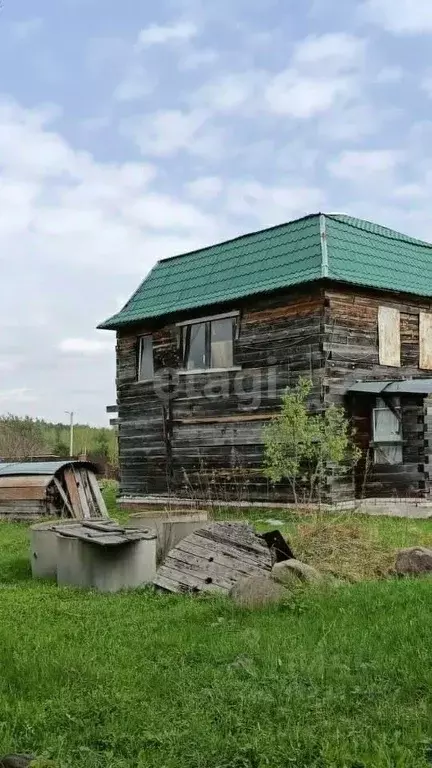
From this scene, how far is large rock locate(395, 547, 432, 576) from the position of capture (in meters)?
9.63

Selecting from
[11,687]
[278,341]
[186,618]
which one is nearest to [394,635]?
[186,618]

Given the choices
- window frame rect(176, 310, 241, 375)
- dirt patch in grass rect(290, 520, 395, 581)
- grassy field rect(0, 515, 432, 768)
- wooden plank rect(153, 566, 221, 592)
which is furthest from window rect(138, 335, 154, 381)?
grassy field rect(0, 515, 432, 768)

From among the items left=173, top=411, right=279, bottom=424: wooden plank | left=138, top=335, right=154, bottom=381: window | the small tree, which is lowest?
the small tree

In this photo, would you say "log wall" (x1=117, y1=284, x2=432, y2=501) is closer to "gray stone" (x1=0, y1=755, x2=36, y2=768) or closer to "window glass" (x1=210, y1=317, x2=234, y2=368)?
"window glass" (x1=210, y1=317, x2=234, y2=368)

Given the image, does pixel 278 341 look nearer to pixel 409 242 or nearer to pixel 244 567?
pixel 409 242

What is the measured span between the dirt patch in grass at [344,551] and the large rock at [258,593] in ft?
5.36

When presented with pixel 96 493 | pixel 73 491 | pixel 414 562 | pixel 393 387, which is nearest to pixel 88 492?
pixel 96 493

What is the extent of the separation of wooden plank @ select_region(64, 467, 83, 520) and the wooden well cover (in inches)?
347

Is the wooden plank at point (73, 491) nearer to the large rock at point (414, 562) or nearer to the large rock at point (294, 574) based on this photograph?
the large rock at point (414, 562)

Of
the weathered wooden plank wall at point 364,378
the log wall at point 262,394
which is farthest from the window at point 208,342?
the weathered wooden plank wall at point 364,378

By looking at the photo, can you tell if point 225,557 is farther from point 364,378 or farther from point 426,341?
point 426,341

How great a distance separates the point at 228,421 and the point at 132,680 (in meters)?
14.2

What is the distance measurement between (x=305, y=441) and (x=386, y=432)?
10.9ft

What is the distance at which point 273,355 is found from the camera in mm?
18812
